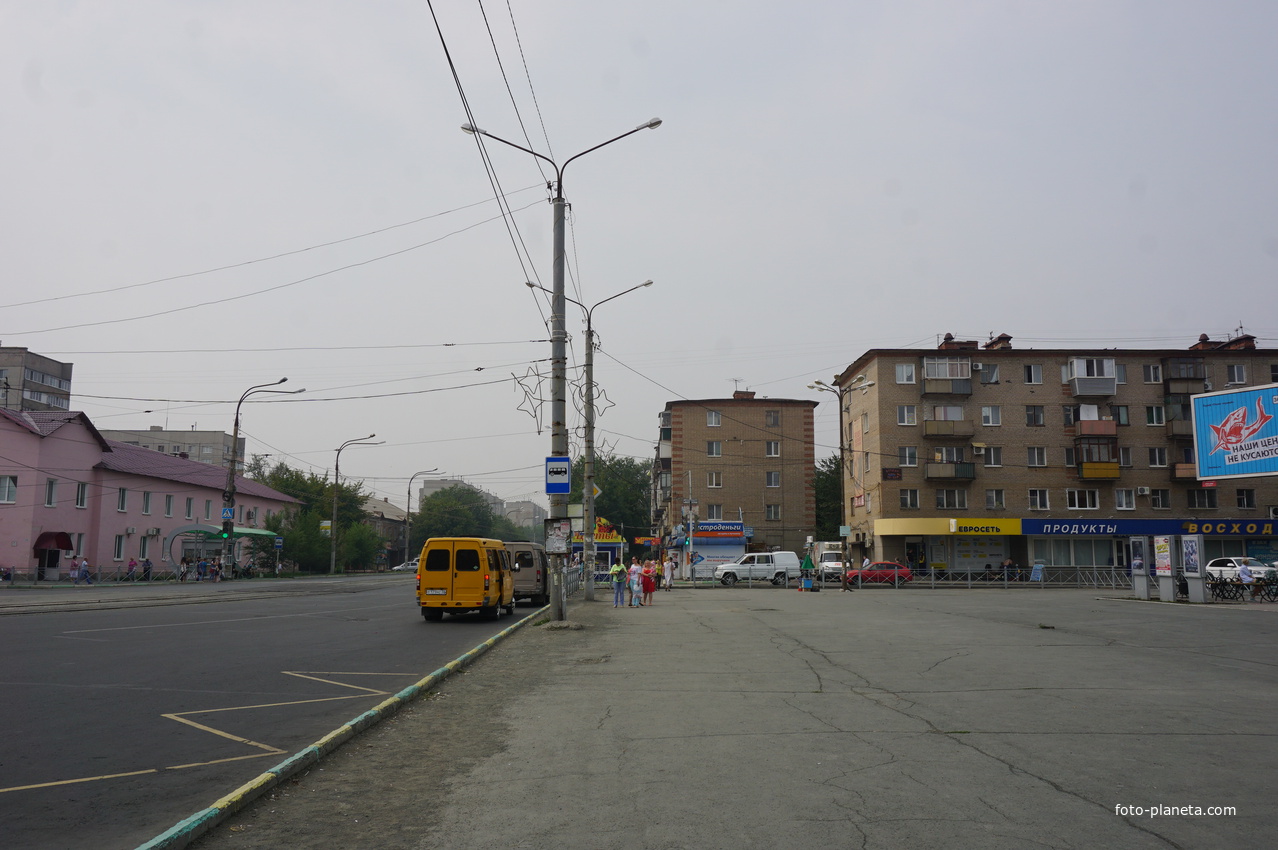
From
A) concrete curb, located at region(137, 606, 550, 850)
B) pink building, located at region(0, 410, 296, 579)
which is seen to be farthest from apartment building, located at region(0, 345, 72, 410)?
concrete curb, located at region(137, 606, 550, 850)

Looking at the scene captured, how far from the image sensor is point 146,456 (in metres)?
59.3

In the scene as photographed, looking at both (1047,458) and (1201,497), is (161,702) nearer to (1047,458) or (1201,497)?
(1047,458)

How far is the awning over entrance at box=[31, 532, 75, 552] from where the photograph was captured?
147ft

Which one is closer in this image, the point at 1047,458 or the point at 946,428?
the point at 946,428

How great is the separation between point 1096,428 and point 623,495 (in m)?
59.7

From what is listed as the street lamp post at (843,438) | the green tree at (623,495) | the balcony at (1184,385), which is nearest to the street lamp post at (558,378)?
the street lamp post at (843,438)

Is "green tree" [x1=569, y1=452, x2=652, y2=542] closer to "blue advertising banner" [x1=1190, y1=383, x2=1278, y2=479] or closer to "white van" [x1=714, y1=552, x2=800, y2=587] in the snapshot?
"white van" [x1=714, y1=552, x2=800, y2=587]

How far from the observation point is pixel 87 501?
162 feet

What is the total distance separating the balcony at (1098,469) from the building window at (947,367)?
9161 mm

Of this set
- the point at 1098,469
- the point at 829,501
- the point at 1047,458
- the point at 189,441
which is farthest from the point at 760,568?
the point at 189,441

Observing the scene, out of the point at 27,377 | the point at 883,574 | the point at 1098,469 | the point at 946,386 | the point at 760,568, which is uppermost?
the point at 27,377

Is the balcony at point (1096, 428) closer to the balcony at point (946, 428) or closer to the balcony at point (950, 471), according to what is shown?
the balcony at point (946, 428)

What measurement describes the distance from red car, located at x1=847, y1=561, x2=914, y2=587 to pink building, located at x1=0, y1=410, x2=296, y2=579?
36.4m

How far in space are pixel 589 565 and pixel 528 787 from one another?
25967 mm
